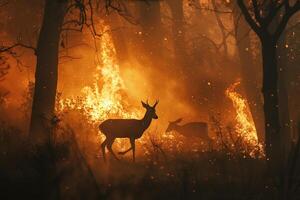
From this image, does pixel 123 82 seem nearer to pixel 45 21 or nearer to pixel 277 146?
pixel 45 21

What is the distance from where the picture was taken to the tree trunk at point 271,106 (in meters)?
14.0

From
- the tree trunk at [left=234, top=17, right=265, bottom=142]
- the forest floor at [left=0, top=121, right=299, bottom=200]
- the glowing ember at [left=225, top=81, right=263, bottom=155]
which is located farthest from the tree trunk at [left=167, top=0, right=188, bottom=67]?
the forest floor at [left=0, top=121, right=299, bottom=200]

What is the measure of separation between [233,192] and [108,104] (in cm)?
1314

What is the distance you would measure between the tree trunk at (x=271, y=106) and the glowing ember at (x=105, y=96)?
9539 mm

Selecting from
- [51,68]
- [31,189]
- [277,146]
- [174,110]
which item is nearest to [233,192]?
[277,146]

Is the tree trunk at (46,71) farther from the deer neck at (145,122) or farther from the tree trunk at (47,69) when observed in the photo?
the deer neck at (145,122)

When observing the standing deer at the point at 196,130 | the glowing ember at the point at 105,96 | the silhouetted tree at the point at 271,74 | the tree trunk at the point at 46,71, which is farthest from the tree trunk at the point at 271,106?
the glowing ember at the point at 105,96

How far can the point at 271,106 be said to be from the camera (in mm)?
14117

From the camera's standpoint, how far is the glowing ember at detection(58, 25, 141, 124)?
23.7 metres

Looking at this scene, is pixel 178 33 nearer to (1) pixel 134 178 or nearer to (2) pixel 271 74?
(2) pixel 271 74

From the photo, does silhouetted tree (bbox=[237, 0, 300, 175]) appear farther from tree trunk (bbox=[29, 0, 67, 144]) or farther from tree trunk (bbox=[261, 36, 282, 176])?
tree trunk (bbox=[29, 0, 67, 144])

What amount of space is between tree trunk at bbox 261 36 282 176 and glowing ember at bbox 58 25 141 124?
9.54 metres

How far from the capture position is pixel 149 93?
93.5ft

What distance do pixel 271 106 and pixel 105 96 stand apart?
12950 millimetres
